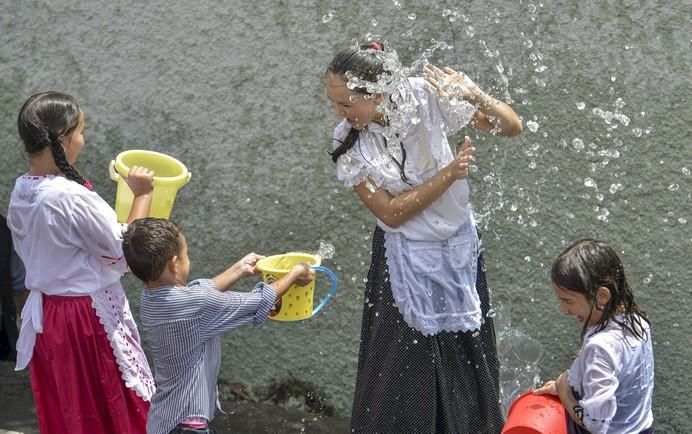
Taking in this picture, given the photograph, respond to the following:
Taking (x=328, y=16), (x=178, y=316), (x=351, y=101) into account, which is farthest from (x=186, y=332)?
(x=328, y=16)

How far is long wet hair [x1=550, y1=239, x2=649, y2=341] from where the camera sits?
125 inches

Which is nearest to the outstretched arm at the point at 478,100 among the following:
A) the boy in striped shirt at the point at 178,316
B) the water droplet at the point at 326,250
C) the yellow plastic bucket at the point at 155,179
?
the boy in striped shirt at the point at 178,316

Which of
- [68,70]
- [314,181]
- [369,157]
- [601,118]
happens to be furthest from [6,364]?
[601,118]

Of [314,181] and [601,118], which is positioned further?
[314,181]

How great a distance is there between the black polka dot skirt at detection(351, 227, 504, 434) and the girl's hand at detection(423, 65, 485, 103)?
545 mm

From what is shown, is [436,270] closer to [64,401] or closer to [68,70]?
[64,401]

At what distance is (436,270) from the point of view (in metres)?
3.60

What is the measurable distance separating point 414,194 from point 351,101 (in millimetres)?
359

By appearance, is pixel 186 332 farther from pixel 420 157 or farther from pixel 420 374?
pixel 420 157

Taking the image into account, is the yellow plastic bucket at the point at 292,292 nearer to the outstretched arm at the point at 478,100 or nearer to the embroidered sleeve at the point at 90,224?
the embroidered sleeve at the point at 90,224

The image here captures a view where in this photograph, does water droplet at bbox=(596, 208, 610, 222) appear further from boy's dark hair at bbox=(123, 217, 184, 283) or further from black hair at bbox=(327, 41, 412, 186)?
boy's dark hair at bbox=(123, 217, 184, 283)

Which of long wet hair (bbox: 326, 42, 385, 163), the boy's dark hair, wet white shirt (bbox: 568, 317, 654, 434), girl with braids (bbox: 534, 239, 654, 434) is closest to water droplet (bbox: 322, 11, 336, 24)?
long wet hair (bbox: 326, 42, 385, 163)

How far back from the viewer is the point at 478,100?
3.58 m

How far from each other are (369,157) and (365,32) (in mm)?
1062
